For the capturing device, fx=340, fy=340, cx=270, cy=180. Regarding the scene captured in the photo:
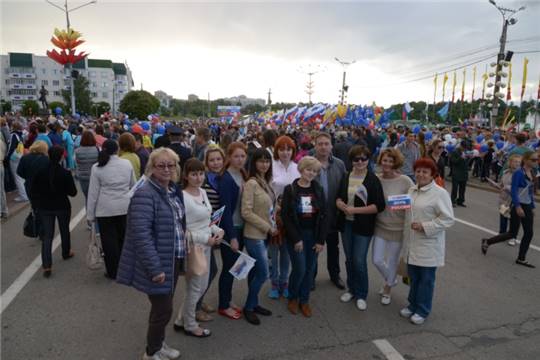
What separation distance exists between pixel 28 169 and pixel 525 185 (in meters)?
7.24

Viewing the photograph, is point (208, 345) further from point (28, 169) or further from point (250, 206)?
point (28, 169)

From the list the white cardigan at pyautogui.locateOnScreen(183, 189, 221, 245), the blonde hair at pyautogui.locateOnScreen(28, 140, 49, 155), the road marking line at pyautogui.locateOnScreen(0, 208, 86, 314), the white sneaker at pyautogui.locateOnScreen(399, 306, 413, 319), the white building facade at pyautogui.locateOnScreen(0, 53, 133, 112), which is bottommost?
the road marking line at pyautogui.locateOnScreen(0, 208, 86, 314)

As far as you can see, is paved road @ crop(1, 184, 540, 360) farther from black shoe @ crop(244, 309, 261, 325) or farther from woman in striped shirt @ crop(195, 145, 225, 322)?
woman in striped shirt @ crop(195, 145, 225, 322)

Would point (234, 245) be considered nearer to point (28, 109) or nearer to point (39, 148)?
point (39, 148)

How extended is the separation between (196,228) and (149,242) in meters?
0.56

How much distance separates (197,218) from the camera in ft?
9.92

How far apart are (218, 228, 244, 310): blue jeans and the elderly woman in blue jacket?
Answer: 70cm

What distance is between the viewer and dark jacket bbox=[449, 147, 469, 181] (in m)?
9.15

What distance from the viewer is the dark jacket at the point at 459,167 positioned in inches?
360

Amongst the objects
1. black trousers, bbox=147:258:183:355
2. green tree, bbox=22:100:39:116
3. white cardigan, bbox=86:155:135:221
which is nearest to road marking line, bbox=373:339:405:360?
black trousers, bbox=147:258:183:355

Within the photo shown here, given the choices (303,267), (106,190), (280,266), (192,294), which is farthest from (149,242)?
(106,190)

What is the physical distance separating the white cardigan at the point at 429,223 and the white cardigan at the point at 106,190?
11.0 feet

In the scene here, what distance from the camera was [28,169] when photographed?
4.70 meters

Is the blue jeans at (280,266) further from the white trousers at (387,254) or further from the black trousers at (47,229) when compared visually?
the black trousers at (47,229)
